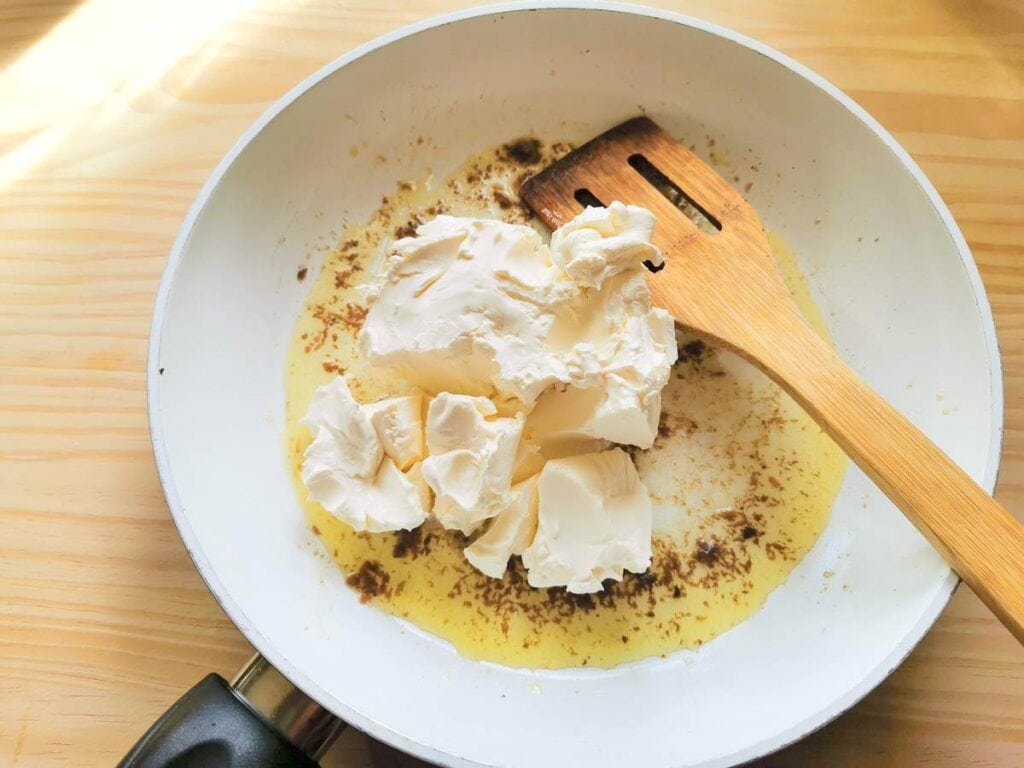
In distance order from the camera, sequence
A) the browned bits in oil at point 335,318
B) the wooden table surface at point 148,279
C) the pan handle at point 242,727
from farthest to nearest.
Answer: the browned bits in oil at point 335,318 < the wooden table surface at point 148,279 < the pan handle at point 242,727

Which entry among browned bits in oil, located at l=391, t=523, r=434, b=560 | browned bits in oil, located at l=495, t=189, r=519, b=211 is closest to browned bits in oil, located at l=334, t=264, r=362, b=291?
browned bits in oil, located at l=495, t=189, r=519, b=211

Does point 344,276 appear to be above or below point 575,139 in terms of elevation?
below

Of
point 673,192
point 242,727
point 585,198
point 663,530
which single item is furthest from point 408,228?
point 242,727

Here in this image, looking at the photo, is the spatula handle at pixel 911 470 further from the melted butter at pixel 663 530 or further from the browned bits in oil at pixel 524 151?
the browned bits in oil at pixel 524 151

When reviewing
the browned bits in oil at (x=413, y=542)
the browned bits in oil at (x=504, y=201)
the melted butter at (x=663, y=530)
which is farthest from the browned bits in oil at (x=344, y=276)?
the browned bits in oil at (x=413, y=542)

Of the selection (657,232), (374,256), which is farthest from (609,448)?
(374,256)

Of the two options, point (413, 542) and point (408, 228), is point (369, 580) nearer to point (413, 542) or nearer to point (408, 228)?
point (413, 542)
